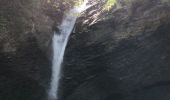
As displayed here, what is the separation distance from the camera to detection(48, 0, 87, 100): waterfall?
1157 centimetres

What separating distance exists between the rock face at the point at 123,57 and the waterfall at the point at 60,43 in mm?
368

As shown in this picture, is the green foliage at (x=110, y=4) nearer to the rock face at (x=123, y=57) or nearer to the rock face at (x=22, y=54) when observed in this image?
the rock face at (x=123, y=57)

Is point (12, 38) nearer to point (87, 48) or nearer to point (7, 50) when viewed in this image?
point (7, 50)

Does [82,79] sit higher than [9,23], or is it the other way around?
[9,23]

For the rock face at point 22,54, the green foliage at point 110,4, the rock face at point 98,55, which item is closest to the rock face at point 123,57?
the rock face at point 98,55

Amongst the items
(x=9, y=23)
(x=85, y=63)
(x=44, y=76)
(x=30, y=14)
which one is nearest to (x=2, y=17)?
(x=9, y=23)

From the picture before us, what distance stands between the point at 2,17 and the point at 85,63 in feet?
11.6

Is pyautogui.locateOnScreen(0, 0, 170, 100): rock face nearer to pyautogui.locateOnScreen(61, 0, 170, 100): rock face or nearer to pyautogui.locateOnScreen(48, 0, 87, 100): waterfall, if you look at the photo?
pyautogui.locateOnScreen(61, 0, 170, 100): rock face

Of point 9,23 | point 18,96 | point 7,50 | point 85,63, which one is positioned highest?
point 9,23

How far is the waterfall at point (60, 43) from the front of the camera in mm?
11570

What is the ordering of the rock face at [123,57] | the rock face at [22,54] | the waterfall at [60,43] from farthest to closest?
the waterfall at [60,43] → the rock face at [22,54] → the rock face at [123,57]

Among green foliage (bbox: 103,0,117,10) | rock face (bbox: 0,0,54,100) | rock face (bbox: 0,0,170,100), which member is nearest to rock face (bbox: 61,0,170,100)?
rock face (bbox: 0,0,170,100)

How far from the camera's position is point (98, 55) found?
35.4ft

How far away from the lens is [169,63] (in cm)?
1080
